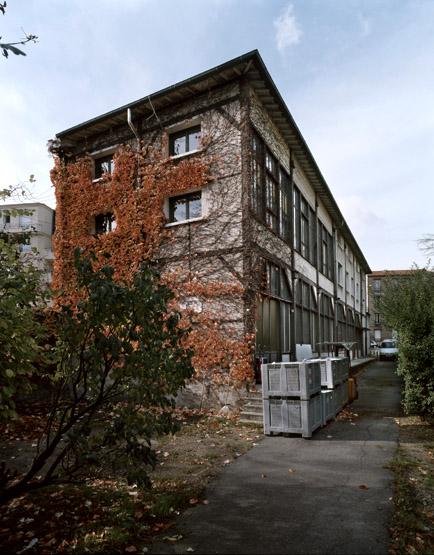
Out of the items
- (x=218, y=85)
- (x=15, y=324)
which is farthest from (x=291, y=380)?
(x=218, y=85)

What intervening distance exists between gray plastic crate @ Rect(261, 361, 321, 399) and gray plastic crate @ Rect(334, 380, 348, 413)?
1861 millimetres

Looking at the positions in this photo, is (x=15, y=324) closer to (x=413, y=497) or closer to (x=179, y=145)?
(x=413, y=497)

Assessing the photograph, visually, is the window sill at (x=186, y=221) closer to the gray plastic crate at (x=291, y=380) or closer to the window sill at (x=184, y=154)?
the window sill at (x=184, y=154)

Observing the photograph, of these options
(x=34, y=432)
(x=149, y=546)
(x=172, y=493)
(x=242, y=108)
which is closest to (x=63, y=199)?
(x=242, y=108)

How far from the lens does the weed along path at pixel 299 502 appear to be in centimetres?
380

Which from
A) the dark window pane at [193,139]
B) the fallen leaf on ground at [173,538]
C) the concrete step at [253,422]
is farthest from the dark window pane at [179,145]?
the fallen leaf on ground at [173,538]

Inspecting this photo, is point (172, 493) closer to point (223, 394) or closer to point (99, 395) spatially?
point (99, 395)

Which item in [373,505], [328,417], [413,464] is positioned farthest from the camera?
[328,417]

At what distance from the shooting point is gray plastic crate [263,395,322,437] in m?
7.95

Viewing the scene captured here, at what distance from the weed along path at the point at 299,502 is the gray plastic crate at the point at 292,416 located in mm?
277

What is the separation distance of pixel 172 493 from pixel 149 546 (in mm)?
1303

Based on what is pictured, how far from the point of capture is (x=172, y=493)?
508cm

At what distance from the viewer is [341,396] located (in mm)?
10805

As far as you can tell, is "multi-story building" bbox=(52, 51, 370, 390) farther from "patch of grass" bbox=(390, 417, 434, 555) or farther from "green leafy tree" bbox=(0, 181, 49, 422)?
"green leafy tree" bbox=(0, 181, 49, 422)
